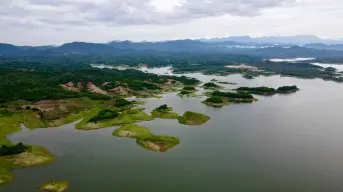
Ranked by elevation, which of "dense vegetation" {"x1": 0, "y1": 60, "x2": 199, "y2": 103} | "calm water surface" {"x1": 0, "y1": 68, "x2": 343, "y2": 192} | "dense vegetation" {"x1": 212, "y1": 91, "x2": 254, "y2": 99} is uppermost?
"dense vegetation" {"x1": 0, "y1": 60, "x2": 199, "y2": 103}

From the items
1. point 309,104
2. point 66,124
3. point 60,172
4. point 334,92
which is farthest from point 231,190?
point 334,92

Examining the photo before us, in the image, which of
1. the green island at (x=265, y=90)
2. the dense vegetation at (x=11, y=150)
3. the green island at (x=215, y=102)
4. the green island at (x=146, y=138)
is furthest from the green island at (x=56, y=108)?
the green island at (x=265, y=90)

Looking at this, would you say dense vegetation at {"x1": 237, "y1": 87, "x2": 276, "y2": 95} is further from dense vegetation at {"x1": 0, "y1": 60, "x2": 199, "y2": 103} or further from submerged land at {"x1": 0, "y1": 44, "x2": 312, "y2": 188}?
dense vegetation at {"x1": 0, "y1": 60, "x2": 199, "y2": 103}

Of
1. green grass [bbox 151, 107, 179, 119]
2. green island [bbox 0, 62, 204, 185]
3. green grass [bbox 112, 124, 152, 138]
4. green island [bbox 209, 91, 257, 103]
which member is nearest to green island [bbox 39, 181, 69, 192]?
green island [bbox 0, 62, 204, 185]

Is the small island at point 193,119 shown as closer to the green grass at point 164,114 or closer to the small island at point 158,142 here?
the green grass at point 164,114

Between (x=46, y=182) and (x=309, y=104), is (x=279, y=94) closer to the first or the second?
(x=309, y=104)
